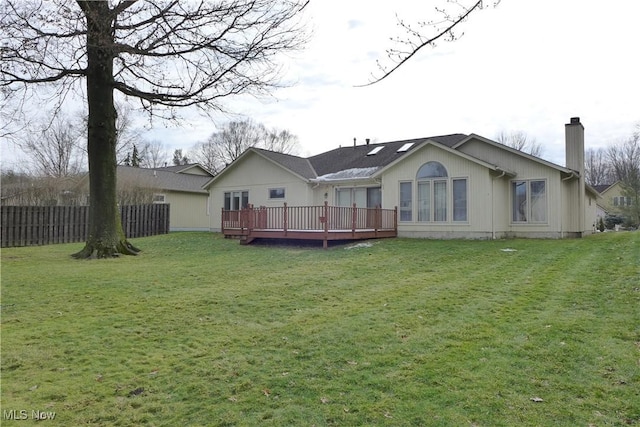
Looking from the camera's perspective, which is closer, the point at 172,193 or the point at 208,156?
the point at 172,193

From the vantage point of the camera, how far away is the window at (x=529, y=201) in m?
14.9

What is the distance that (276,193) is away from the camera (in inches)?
765

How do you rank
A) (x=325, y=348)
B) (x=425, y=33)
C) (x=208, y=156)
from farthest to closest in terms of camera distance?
(x=208, y=156) → (x=325, y=348) → (x=425, y=33)

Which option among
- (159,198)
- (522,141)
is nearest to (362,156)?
(159,198)

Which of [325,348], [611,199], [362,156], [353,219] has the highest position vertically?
[362,156]

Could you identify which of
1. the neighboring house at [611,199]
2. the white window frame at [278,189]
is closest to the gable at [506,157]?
the white window frame at [278,189]

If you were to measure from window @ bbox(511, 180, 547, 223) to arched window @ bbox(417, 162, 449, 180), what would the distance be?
2701 millimetres

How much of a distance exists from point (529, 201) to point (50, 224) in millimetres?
18155

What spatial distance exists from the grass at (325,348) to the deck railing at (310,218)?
5.17 meters

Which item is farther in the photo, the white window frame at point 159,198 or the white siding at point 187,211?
the white siding at point 187,211

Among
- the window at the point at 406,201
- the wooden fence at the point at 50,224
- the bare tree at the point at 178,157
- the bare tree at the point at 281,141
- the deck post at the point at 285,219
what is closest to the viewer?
the deck post at the point at 285,219

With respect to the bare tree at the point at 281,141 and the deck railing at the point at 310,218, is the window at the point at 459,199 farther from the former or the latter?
the bare tree at the point at 281,141

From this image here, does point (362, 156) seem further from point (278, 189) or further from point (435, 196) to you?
point (435, 196)

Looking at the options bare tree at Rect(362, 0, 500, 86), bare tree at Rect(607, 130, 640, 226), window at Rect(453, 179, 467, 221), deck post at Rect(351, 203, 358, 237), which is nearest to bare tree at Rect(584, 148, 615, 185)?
bare tree at Rect(607, 130, 640, 226)
